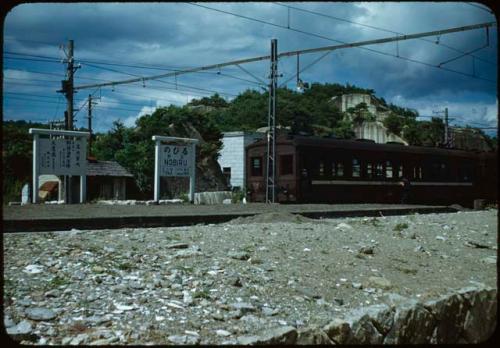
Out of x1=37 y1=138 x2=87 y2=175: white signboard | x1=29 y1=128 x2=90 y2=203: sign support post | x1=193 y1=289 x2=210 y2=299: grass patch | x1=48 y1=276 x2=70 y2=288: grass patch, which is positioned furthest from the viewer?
x1=37 y1=138 x2=87 y2=175: white signboard

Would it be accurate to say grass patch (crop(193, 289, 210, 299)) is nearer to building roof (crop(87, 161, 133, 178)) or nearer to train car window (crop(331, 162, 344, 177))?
train car window (crop(331, 162, 344, 177))

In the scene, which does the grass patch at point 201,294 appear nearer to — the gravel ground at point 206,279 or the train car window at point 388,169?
the gravel ground at point 206,279

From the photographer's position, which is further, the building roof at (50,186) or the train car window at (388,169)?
the building roof at (50,186)

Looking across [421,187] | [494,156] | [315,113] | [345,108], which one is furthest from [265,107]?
[421,187]

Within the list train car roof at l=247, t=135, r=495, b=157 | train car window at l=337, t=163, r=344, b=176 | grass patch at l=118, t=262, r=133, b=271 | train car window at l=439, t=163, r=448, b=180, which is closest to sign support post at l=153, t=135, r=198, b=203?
train car roof at l=247, t=135, r=495, b=157

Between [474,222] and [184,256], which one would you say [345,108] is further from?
[184,256]

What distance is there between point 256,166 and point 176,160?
5126 mm

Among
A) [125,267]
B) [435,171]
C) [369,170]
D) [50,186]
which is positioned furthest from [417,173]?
[125,267]

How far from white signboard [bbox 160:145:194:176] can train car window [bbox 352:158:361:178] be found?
19.2 ft

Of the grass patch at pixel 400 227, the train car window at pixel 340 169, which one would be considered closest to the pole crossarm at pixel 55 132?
the train car window at pixel 340 169

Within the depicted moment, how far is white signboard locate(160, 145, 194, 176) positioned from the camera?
53.3 ft

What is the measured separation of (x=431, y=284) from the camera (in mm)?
6203

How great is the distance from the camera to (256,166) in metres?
21.1

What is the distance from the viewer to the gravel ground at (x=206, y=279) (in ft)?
13.0
